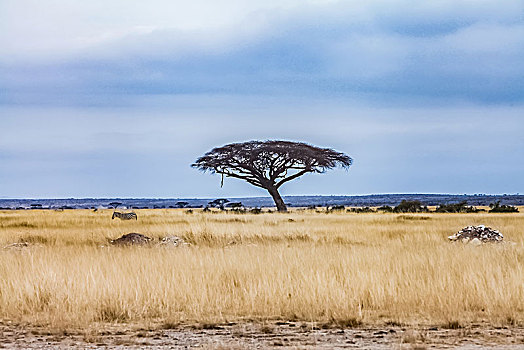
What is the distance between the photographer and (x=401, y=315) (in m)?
8.76

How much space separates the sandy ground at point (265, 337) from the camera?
7.11m

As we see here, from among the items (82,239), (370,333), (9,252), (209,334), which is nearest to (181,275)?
→ (209,334)

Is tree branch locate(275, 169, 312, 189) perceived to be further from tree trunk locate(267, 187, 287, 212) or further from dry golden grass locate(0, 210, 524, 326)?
dry golden grass locate(0, 210, 524, 326)

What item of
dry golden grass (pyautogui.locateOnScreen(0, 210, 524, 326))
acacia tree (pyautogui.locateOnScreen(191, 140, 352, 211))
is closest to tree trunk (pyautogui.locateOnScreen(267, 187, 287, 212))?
acacia tree (pyautogui.locateOnScreen(191, 140, 352, 211))

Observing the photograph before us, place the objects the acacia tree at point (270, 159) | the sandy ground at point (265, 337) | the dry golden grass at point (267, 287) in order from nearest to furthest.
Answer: the sandy ground at point (265, 337) → the dry golden grass at point (267, 287) → the acacia tree at point (270, 159)

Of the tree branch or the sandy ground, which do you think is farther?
the tree branch

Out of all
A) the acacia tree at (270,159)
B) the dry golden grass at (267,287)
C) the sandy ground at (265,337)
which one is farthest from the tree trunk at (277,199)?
the sandy ground at (265,337)

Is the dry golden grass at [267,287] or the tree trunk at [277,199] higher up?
the tree trunk at [277,199]

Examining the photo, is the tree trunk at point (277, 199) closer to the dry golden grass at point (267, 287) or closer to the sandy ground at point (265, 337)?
the dry golden grass at point (267, 287)

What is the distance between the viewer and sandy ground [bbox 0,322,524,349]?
7105mm

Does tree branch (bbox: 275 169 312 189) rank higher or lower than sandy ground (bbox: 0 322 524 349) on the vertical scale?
higher

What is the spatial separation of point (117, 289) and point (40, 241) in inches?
452

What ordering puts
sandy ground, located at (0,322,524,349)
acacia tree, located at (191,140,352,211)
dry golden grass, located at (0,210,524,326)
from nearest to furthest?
1. sandy ground, located at (0,322,524,349)
2. dry golden grass, located at (0,210,524,326)
3. acacia tree, located at (191,140,352,211)

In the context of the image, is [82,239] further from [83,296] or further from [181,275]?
[83,296]
